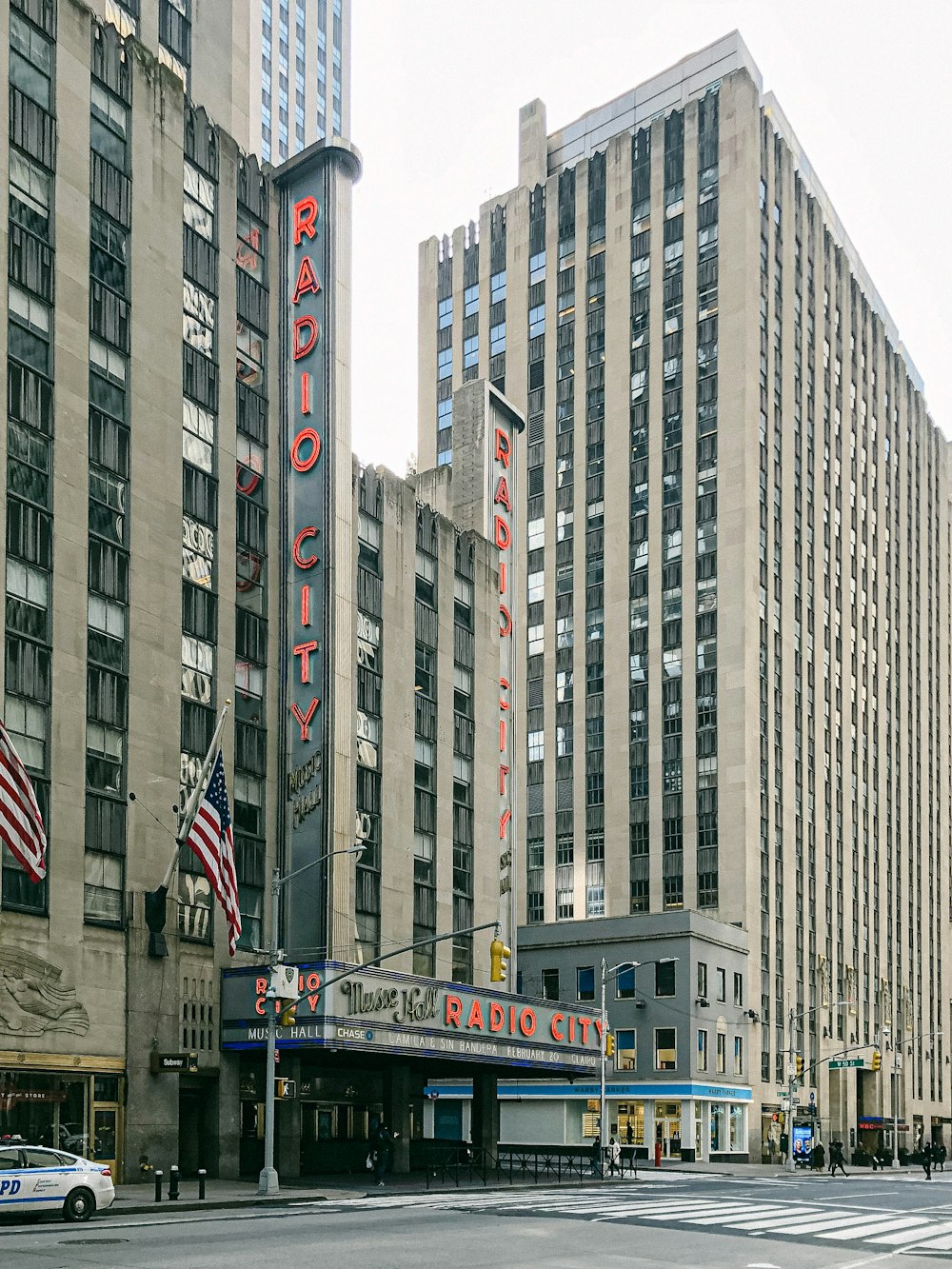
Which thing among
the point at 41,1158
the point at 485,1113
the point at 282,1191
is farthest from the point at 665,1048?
the point at 41,1158

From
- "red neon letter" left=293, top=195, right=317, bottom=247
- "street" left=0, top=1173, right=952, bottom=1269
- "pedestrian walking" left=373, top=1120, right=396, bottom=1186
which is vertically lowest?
"pedestrian walking" left=373, top=1120, right=396, bottom=1186

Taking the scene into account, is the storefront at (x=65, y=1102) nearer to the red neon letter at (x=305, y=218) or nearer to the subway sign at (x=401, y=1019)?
the subway sign at (x=401, y=1019)

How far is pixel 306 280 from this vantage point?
59.2 metres

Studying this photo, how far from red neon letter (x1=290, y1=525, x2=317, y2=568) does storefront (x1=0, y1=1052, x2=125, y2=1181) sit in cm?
2021

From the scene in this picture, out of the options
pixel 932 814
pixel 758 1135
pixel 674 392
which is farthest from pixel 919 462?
pixel 758 1135

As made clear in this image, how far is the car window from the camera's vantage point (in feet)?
103

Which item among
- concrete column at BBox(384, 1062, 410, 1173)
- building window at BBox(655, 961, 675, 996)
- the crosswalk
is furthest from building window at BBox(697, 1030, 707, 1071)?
the crosswalk

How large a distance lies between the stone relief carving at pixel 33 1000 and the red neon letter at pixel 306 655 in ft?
51.8

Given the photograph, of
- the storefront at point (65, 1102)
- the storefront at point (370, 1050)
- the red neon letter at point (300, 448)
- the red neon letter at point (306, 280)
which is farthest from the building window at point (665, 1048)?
the red neon letter at point (306, 280)

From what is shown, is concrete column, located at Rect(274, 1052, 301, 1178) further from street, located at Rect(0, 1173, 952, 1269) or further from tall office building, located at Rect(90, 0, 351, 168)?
tall office building, located at Rect(90, 0, 351, 168)

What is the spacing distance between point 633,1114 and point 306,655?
160ft

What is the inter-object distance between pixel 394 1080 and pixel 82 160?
120 ft

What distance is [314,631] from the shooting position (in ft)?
186

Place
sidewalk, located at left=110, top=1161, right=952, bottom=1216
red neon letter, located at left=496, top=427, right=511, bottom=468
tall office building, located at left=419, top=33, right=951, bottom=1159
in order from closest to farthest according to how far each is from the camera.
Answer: sidewalk, located at left=110, top=1161, right=952, bottom=1216, red neon letter, located at left=496, top=427, right=511, bottom=468, tall office building, located at left=419, top=33, right=951, bottom=1159
